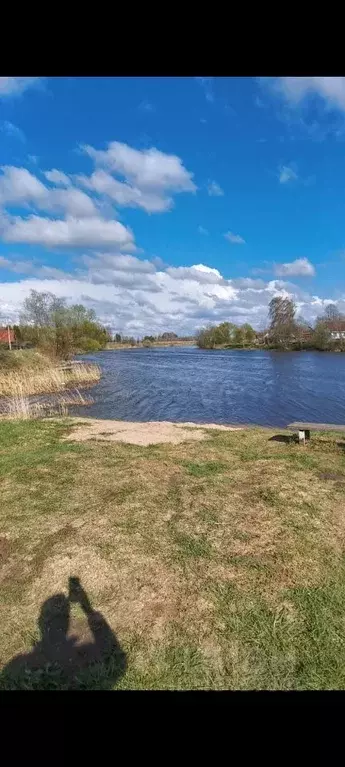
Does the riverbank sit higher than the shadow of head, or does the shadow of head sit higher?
the riverbank

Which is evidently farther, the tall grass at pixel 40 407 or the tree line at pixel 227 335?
the tree line at pixel 227 335

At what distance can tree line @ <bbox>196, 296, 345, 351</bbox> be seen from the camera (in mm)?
51703

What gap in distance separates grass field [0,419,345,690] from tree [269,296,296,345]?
184 ft

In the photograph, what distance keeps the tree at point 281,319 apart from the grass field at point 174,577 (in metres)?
56.0

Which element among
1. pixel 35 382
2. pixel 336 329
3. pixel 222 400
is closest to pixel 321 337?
pixel 336 329

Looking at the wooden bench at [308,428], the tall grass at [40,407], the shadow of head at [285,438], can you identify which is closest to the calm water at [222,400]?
the tall grass at [40,407]

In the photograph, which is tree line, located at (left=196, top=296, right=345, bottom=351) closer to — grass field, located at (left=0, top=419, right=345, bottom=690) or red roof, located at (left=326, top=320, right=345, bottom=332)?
red roof, located at (left=326, top=320, right=345, bottom=332)

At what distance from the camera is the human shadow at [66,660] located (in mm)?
1995

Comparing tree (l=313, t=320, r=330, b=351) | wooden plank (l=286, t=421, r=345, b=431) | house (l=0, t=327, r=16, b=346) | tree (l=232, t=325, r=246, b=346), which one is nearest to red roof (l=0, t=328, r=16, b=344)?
house (l=0, t=327, r=16, b=346)

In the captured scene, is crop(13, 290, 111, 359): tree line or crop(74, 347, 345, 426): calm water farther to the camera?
crop(13, 290, 111, 359): tree line

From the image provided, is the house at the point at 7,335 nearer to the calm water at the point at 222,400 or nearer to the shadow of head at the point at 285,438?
the calm water at the point at 222,400
